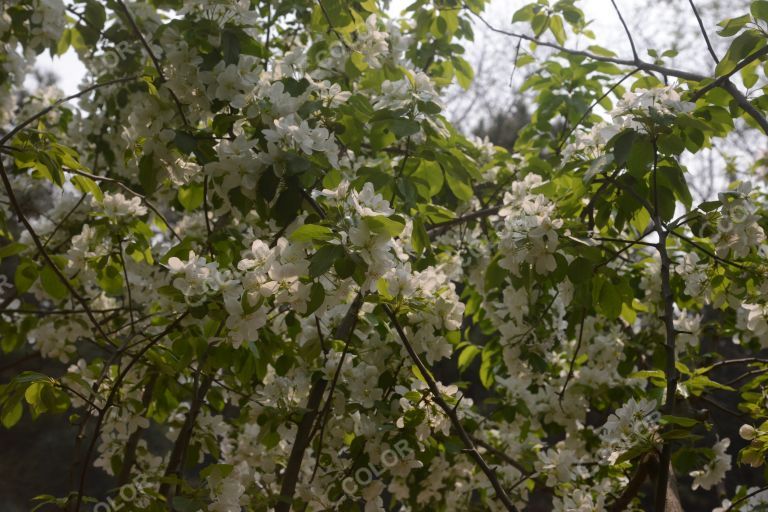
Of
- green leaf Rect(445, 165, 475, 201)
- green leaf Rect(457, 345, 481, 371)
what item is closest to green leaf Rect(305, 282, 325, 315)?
green leaf Rect(445, 165, 475, 201)

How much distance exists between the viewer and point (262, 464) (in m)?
2.26

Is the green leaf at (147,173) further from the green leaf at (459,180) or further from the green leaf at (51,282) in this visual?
the green leaf at (459,180)

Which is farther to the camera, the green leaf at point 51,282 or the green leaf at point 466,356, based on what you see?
the green leaf at point 466,356

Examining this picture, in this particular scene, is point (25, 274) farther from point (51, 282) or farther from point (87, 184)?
point (87, 184)

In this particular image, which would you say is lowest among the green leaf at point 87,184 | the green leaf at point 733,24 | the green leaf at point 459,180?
the green leaf at point 87,184

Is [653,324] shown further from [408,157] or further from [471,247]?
[408,157]

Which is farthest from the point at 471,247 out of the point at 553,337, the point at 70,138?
the point at 70,138

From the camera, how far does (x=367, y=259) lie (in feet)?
3.46

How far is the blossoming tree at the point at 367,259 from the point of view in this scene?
1.32m

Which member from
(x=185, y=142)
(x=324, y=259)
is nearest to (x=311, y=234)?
(x=324, y=259)

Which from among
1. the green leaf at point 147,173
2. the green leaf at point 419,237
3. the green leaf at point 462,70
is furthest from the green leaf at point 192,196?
the green leaf at point 462,70

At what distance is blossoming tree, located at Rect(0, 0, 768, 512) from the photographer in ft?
4.33

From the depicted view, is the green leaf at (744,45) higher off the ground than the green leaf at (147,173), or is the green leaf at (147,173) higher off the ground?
the green leaf at (744,45)

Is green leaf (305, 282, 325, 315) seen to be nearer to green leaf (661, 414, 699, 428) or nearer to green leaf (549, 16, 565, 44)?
green leaf (661, 414, 699, 428)
